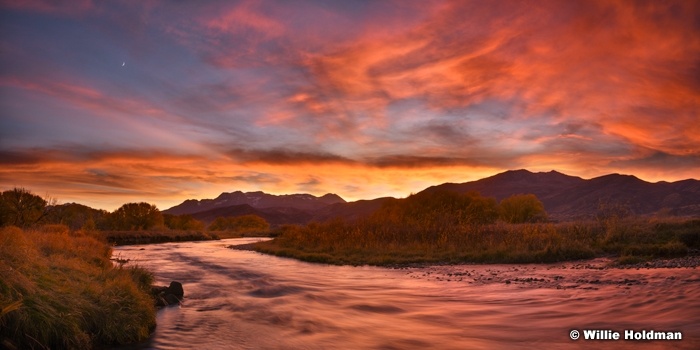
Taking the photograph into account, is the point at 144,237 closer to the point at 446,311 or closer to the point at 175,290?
the point at 175,290

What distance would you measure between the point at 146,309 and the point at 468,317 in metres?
9.66

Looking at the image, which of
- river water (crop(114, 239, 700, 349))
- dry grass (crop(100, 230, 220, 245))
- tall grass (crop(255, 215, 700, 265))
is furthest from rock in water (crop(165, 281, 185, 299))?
dry grass (crop(100, 230, 220, 245))

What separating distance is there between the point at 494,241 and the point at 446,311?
18.9 meters

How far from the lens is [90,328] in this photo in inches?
426

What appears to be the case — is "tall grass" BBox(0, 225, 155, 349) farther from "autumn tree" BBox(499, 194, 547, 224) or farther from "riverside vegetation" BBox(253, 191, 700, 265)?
"autumn tree" BBox(499, 194, 547, 224)

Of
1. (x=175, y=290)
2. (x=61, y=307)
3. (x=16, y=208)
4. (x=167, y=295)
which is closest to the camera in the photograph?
(x=61, y=307)

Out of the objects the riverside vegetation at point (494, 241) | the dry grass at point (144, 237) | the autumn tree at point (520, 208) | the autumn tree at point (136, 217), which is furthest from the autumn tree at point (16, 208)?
the autumn tree at point (136, 217)

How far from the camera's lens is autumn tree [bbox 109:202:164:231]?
404 ft

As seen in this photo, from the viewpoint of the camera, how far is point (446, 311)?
1477 centimetres

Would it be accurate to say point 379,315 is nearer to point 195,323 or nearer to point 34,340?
point 195,323

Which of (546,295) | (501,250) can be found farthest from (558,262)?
(546,295)

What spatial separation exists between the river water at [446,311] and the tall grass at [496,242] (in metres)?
4.64

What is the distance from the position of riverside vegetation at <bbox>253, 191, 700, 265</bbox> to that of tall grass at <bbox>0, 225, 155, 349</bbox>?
1974cm

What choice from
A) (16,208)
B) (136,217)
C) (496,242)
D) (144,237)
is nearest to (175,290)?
(496,242)
